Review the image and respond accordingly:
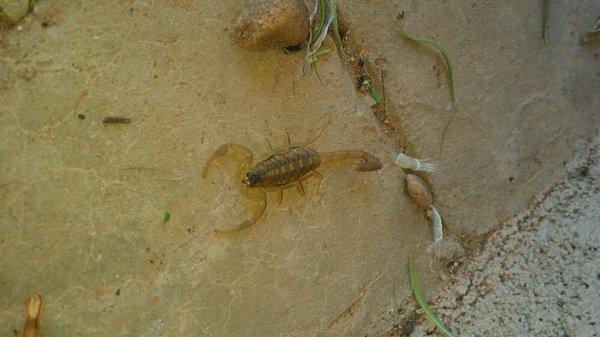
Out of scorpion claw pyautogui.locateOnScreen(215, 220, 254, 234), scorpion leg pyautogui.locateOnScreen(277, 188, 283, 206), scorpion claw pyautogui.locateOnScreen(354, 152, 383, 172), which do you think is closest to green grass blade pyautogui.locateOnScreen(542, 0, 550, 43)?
scorpion claw pyautogui.locateOnScreen(354, 152, 383, 172)

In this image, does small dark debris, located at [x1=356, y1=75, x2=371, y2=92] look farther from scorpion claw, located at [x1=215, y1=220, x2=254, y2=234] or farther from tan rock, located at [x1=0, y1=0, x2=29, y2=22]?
tan rock, located at [x1=0, y1=0, x2=29, y2=22]

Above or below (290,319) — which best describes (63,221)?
above

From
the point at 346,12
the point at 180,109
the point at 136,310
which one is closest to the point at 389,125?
the point at 346,12

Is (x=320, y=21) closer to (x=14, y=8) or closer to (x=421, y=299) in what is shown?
(x=14, y=8)

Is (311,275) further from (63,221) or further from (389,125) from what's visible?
(63,221)

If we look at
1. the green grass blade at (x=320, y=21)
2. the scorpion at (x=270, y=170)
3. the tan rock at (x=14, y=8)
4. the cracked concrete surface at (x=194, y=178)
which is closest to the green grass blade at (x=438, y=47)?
the cracked concrete surface at (x=194, y=178)

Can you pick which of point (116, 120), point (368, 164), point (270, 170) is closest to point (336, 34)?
point (368, 164)

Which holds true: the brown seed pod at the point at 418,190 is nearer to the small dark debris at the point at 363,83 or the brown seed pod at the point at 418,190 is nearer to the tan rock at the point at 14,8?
the small dark debris at the point at 363,83
